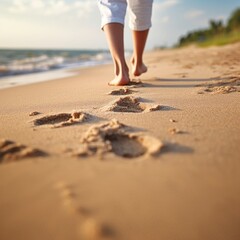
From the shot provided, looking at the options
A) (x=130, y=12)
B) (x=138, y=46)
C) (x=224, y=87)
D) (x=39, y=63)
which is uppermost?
(x=130, y=12)

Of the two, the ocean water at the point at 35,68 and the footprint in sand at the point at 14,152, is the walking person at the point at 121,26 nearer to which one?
the footprint in sand at the point at 14,152

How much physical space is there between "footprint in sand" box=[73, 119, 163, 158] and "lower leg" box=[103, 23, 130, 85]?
115cm

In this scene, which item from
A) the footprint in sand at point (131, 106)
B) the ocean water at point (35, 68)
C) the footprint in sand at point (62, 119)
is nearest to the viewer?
the footprint in sand at point (62, 119)

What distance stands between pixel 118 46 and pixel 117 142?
1.33 meters

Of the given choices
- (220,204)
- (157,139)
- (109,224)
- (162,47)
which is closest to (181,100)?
(157,139)

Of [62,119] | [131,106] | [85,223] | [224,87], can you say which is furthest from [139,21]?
[85,223]

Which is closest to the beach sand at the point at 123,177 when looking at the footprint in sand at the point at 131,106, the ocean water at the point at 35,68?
the footprint in sand at the point at 131,106

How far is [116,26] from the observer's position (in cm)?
204

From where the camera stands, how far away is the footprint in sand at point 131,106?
1368 millimetres

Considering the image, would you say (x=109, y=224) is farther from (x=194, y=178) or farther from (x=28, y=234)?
(x=194, y=178)

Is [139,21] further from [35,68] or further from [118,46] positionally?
[35,68]

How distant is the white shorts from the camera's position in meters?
2.02

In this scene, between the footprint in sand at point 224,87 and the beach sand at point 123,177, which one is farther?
the footprint in sand at point 224,87

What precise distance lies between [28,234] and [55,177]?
7.5 inches
